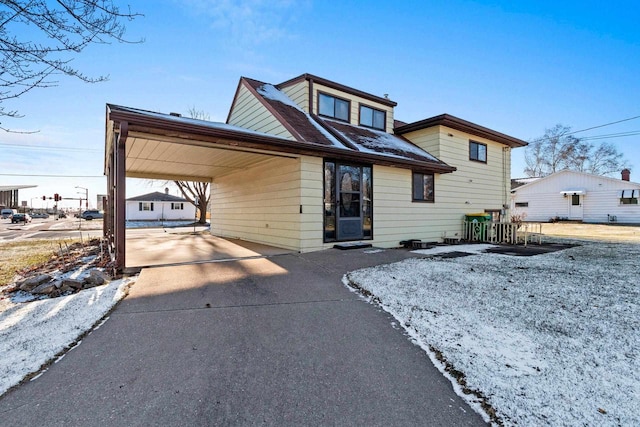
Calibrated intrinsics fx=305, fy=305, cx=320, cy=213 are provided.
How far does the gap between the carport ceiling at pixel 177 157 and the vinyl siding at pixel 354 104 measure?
3470 millimetres

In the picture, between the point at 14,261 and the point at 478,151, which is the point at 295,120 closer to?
the point at 478,151

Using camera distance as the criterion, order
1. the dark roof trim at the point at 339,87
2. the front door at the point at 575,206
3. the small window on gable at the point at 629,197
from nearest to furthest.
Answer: the dark roof trim at the point at 339,87, the small window on gable at the point at 629,197, the front door at the point at 575,206

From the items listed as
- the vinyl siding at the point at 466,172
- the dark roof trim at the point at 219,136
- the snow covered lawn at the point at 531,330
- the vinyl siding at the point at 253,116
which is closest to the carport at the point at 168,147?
the dark roof trim at the point at 219,136

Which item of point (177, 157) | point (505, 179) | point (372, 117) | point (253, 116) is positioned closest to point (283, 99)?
point (253, 116)

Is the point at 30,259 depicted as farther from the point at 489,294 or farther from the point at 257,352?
the point at 489,294

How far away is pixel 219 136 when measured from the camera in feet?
20.1

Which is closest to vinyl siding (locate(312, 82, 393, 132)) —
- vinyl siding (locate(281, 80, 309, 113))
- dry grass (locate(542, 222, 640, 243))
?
vinyl siding (locate(281, 80, 309, 113))

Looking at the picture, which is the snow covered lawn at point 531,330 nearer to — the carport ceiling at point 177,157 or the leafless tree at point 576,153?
the carport ceiling at point 177,157

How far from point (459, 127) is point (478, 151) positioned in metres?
1.81

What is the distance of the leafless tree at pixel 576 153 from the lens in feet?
110

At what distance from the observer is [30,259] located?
8438 mm

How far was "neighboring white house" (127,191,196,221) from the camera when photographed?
113 ft

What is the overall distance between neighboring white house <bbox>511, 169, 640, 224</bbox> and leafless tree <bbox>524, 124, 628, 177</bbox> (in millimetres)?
9734

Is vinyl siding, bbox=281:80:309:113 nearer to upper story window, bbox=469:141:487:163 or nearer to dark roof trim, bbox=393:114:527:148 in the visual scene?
dark roof trim, bbox=393:114:527:148
